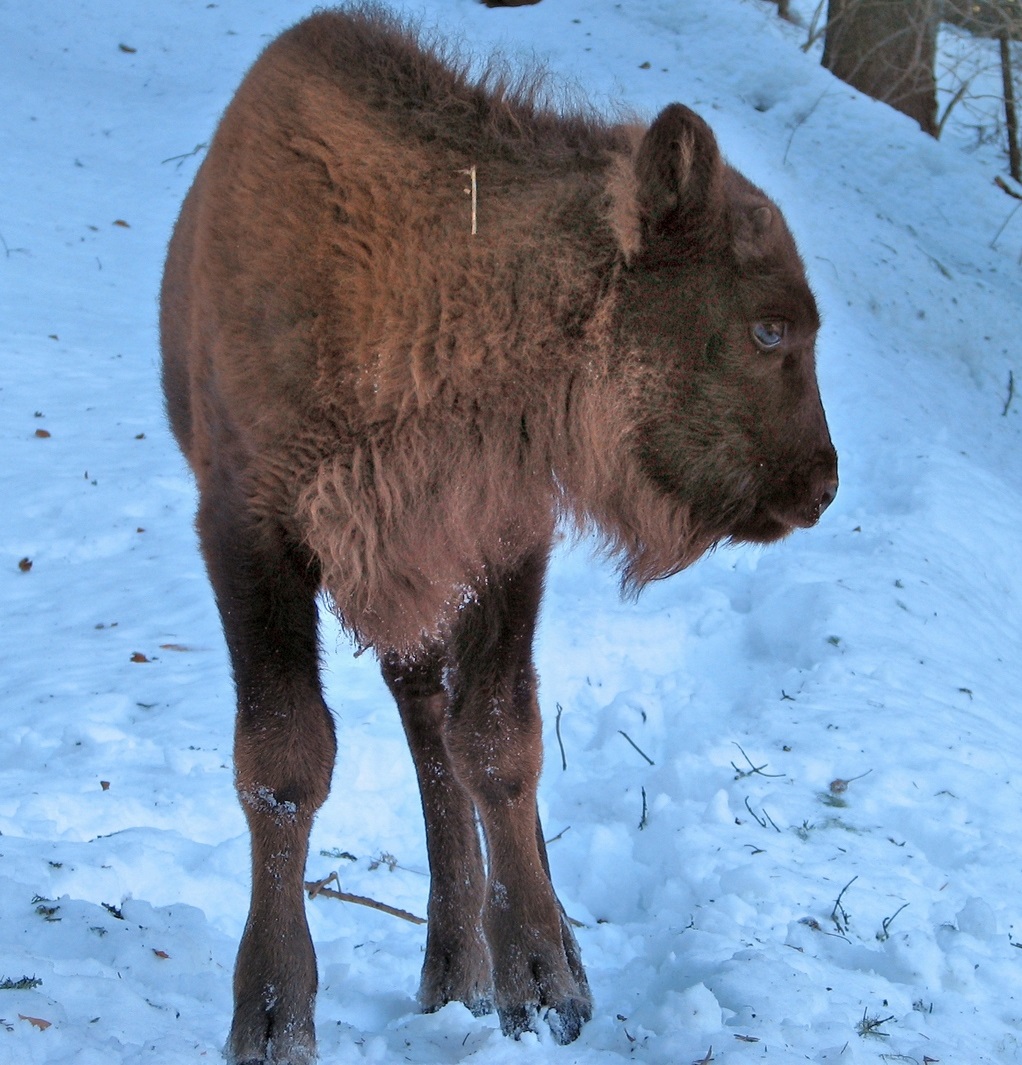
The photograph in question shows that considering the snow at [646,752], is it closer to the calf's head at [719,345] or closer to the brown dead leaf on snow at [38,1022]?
the brown dead leaf on snow at [38,1022]

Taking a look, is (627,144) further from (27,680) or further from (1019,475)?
(1019,475)

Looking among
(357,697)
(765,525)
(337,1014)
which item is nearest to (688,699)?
(357,697)

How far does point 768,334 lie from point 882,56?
371 inches

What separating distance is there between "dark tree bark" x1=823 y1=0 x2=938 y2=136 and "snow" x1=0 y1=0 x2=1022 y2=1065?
2729mm

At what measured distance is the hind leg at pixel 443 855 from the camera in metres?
3.33

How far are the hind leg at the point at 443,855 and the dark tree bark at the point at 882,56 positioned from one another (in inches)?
349

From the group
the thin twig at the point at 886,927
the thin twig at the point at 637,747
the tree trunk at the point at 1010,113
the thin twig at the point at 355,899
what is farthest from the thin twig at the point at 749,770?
the tree trunk at the point at 1010,113

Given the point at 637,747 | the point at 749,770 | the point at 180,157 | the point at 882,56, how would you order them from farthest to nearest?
the point at 882,56, the point at 180,157, the point at 637,747, the point at 749,770

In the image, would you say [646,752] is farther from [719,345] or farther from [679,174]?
[679,174]

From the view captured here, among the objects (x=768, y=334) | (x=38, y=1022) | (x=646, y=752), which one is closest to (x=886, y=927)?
(x=646, y=752)

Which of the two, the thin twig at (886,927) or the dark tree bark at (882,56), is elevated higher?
the dark tree bark at (882,56)

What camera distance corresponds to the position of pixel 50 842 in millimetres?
3367

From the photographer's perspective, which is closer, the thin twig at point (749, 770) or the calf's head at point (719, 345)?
the calf's head at point (719, 345)

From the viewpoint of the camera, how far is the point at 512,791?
3314 mm
